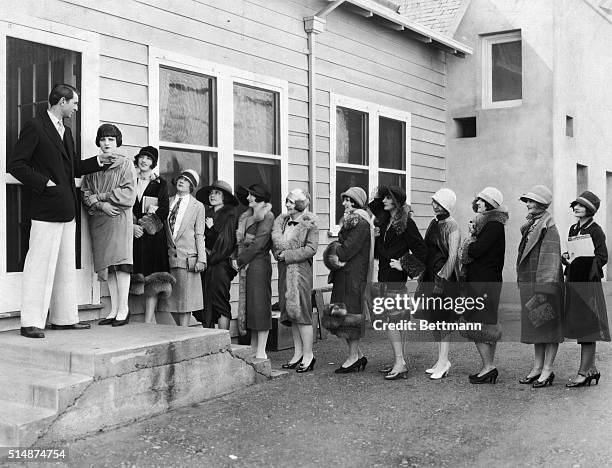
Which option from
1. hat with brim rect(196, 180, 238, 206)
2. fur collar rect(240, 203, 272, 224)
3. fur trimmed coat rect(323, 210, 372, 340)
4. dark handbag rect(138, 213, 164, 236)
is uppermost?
hat with brim rect(196, 180, 238, 206)

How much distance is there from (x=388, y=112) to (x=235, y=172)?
3.48 meters

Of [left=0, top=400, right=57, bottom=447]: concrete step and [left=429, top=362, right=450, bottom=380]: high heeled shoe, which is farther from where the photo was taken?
[left=429, top=362, right=450, bottom=380]: high heeled shoe

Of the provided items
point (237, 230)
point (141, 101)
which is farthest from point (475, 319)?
point (141, 101)

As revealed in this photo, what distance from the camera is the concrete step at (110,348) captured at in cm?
517

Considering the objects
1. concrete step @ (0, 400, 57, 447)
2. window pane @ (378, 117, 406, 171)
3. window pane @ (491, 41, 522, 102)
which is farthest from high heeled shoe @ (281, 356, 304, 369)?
window pane @ (491, 41, 522, 102)

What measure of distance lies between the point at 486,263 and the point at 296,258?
5.47ft

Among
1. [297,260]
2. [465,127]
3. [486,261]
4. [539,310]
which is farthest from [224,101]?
[465,127]

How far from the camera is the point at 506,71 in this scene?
12461 millimetres

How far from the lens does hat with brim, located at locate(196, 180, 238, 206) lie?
7242 millimetres

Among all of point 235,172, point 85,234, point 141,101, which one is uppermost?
point 141,101

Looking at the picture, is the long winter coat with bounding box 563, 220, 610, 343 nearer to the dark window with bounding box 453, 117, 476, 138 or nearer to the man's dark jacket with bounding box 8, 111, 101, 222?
the man's dark jacket with bounding box 8, 111, 101, 222

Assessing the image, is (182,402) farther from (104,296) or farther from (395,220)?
(395,220)

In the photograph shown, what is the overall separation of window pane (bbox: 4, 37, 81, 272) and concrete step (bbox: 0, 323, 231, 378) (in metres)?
0.76

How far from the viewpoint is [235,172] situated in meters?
8.36
